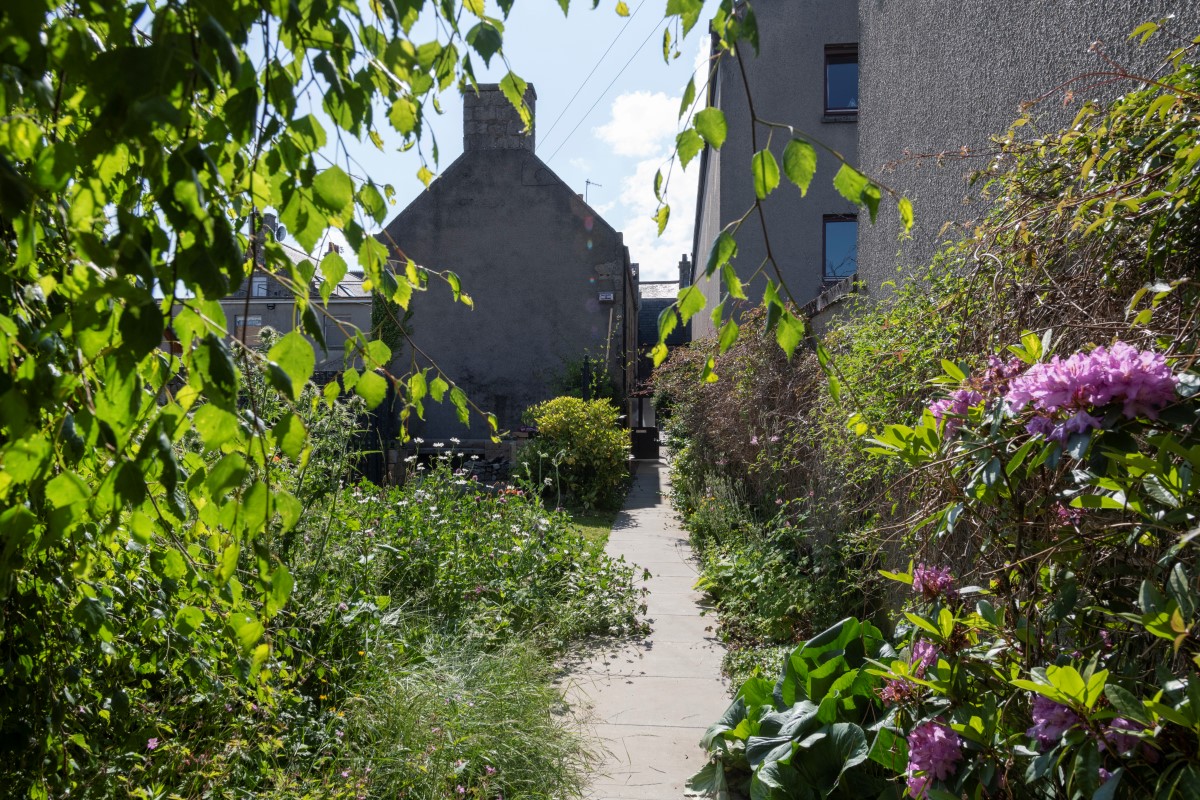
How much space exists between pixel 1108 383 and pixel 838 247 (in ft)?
38.8

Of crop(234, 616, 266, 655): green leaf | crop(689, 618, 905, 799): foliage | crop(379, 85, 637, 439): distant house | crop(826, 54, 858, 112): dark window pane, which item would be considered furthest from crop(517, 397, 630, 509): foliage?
crop(234, 616, 266, 655): green leaf

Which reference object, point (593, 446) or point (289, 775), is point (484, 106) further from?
point (289, 775)

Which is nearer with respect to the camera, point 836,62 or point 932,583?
point 932,583

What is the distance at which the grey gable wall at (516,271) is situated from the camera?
17.5 m

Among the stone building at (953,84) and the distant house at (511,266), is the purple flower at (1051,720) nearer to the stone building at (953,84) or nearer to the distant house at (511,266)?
the stone building at (953,84)

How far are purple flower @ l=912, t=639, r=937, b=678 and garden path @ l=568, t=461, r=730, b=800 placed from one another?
1.68m

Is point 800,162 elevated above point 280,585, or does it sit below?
above

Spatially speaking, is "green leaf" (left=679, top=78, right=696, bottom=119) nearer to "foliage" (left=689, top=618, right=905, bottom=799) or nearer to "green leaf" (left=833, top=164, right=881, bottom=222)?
"green leaf" (left=833, top=164, right=881, bottom=222)

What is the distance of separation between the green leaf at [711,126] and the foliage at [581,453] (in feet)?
34.8

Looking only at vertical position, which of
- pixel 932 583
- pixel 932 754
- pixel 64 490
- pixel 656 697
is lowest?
pixel 656 697

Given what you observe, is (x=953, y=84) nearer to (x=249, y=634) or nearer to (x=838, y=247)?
(x=249, y=634)

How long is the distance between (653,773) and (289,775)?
1553 millimetres

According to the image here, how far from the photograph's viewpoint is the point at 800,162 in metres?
1.26

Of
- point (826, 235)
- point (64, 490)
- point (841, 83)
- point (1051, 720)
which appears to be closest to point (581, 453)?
point (826, 235)
